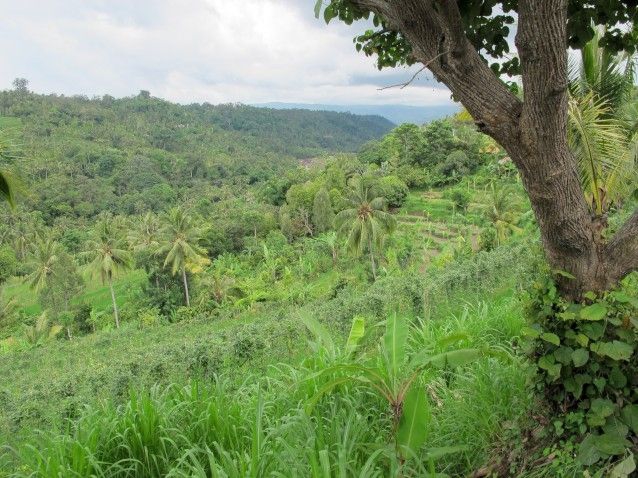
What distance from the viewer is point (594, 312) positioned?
209cm

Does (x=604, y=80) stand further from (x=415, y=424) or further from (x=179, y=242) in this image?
(x=179, y=242)

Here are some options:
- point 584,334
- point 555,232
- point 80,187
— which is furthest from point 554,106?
point 80,187

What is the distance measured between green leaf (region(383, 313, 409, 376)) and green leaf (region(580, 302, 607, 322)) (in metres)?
1.06

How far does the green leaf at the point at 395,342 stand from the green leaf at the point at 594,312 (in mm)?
1058

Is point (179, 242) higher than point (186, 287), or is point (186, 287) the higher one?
point (179, 242)

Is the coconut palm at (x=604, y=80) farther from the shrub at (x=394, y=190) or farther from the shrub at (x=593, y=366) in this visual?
the shrub at (x=394, y=190)

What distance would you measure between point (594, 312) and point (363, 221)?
26513 millimetres

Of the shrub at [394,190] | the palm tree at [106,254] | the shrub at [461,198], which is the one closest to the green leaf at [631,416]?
the palm tree at [106,254]

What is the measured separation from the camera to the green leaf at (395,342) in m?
2.90

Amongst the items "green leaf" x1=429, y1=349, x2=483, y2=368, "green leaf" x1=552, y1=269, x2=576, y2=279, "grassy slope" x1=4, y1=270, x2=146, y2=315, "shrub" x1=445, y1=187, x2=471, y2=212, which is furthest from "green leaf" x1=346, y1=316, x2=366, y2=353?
"grassy slope" x1=4, y1=270, x2=146, y2=315

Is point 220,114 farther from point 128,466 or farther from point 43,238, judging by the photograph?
point 128,466

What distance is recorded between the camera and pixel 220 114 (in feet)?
529

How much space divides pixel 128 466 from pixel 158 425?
236 mm

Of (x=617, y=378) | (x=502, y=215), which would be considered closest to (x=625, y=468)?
(x=617, y=378)
